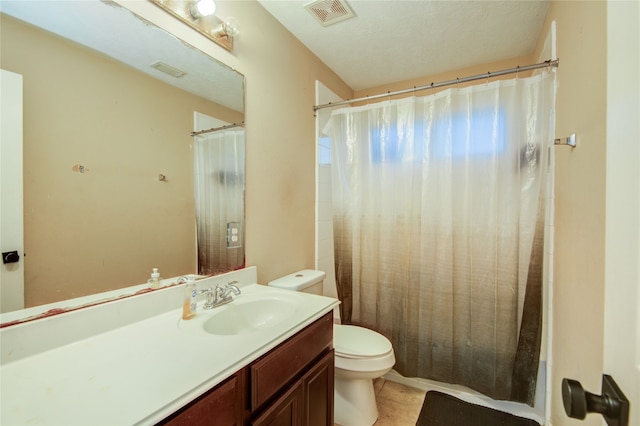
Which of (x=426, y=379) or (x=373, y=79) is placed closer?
(x=426, y=379)

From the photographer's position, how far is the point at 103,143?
93cm

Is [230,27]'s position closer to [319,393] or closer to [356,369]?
[319,393]

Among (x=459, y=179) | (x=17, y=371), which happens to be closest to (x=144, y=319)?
A: (x=17, y=371)

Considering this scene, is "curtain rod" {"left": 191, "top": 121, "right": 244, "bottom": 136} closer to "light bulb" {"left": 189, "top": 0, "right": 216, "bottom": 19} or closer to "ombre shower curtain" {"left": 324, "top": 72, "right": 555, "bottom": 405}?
"light bulb" {"left": 189, "top": 0, "right": 216, "bottom": 19}

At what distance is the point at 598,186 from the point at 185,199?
1577 millimetres

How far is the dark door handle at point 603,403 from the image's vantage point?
0.40 metres

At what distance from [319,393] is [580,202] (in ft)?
4.34

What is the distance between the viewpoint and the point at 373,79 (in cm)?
246

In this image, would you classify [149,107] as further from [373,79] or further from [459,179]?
[373,79]

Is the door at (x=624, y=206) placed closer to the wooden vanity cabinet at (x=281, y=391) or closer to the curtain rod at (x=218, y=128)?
the wooden vanity cabinet at (x=281, y=391)

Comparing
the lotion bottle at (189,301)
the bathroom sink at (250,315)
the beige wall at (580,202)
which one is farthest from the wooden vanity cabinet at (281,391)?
the beige wall at (580,202)

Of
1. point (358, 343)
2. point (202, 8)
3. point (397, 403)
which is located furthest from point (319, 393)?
point (202, 8)

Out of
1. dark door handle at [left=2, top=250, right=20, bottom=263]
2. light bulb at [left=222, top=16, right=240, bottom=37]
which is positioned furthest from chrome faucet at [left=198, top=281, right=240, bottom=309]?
light bulb at [left=222, top=16, right=240, bottom=37]

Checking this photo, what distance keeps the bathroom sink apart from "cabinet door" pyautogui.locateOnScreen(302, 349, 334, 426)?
25cm
